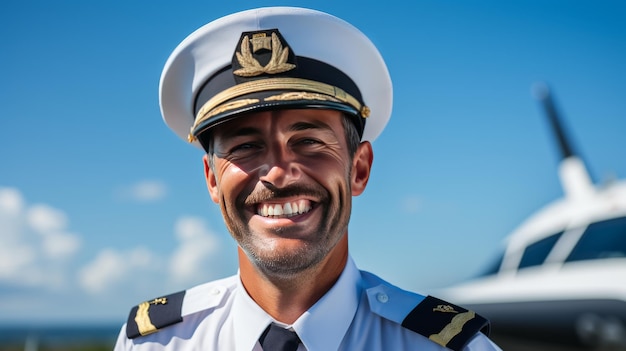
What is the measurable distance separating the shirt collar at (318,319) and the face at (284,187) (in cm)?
27

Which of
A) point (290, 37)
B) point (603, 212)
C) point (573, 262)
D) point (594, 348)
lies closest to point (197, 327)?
point (290, 37)

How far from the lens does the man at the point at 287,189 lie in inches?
89.5

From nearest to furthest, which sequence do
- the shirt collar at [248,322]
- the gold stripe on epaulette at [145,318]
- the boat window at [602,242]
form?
the shirt collar at [248,322] < the gold stripe on epaulette at [145,318] < the boat window at [602,242]

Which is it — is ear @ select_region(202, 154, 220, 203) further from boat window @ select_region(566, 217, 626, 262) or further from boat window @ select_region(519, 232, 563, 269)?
boat window @ select_region(519, 232, 563, 269)

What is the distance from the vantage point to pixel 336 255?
8.26 feet

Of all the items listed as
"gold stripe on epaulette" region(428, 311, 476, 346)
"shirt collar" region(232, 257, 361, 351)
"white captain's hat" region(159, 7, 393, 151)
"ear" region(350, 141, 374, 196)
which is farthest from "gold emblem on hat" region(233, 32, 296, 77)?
"gold stripe on epaulette" region(428, 311, 476, 346)

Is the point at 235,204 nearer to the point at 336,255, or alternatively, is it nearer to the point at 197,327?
the point at 336,255

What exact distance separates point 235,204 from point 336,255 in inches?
20.0

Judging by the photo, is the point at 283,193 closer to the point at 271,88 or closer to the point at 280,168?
the point at 280,168

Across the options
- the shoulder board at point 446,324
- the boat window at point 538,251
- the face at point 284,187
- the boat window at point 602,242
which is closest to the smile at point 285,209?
the face at point 284,187

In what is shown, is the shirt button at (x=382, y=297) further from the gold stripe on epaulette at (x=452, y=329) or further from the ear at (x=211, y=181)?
the ear at (x=211, y=181)

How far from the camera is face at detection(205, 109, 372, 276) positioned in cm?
224

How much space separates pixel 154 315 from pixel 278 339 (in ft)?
2.42

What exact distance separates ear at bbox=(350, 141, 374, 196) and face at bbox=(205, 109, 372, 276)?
0.44 ft
